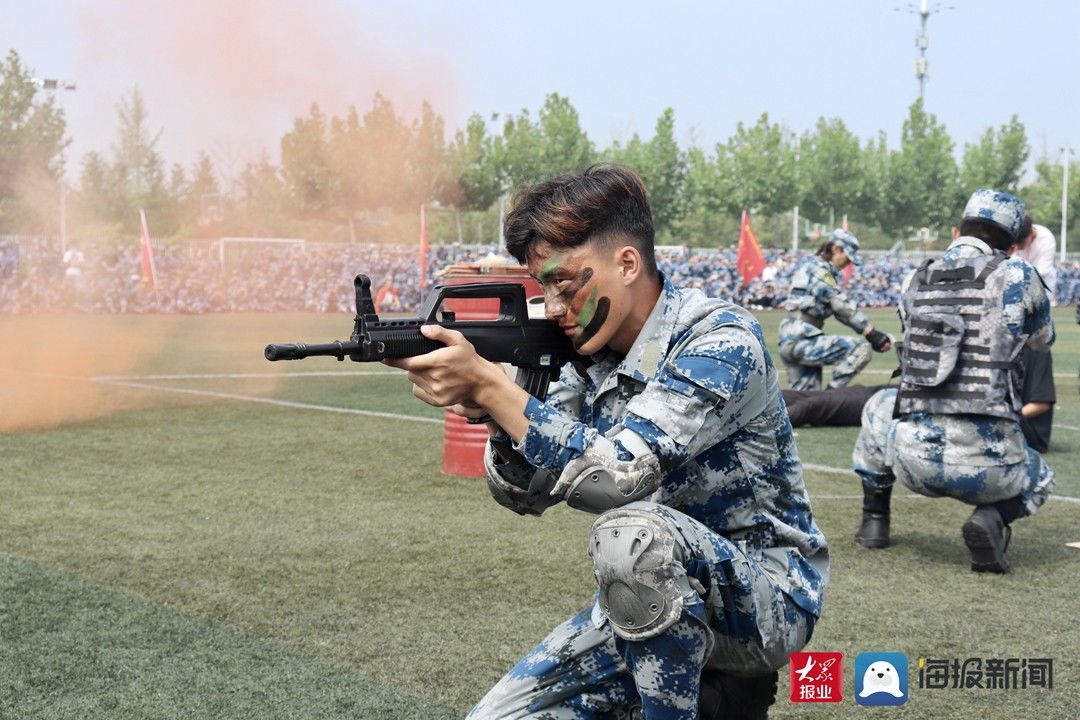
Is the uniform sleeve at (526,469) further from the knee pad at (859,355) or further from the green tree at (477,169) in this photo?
the green tree at (477,169)

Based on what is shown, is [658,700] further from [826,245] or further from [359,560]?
[826,245]

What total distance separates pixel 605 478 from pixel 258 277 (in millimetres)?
36779

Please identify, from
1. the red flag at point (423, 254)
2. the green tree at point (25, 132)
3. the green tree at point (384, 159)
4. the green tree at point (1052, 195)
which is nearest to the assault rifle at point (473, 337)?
the green tree at point (25, 132)

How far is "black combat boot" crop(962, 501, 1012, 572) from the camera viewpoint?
582 cm

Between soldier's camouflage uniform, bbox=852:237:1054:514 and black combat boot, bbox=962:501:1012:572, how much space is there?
130 millimetres

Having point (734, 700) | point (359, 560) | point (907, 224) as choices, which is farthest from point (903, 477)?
point (907, 224)

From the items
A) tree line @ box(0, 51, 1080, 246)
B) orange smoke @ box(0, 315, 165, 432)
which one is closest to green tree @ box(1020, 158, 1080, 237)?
tree line @ box(0, 51, 1080, 246)

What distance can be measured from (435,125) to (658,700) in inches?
1283

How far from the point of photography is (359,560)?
19.5ft

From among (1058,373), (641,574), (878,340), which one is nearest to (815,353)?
(878,340)

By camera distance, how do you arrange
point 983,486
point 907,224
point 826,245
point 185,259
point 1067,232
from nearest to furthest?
point 983,486, point 826,245, point 185,259, point 907,224, point 1067,232

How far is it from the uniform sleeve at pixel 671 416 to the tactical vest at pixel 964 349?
3332 millimetres

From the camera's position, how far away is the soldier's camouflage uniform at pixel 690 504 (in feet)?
9.41

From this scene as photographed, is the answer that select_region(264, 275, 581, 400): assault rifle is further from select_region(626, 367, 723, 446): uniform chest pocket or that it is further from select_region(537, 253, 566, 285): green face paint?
select_region(626, 367, 723, 446): uniform chest pocket
